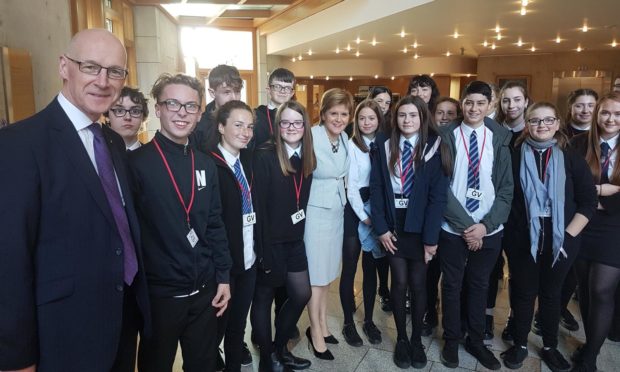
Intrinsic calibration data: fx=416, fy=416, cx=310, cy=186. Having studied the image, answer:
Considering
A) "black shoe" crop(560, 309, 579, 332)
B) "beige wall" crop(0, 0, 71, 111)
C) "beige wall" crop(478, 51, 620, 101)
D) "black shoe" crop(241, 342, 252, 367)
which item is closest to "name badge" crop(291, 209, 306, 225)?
"black shoe" crop(241, 342, 252, 367)

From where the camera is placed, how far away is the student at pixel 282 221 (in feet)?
7.79

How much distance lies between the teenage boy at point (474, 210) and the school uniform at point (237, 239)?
125 cm

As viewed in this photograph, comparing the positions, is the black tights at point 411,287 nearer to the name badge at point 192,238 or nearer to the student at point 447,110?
the student at point 447,110

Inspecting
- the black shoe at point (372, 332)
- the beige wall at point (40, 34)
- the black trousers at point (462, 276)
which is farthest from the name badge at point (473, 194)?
the beige wall at point (40, 34)

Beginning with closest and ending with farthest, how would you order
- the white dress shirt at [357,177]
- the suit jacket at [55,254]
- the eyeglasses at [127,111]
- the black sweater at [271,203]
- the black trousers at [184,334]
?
1. the suit jacket at [55,254]
2. the black trousers at [184,334]
3. the black sweater at [271,203]
4. the eyeglasses at [127,111]
5. the white dress shirt at [357,177]

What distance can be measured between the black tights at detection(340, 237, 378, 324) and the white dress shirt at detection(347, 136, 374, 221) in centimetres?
24

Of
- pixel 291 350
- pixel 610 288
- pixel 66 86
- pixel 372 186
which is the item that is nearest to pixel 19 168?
pixel 66 86

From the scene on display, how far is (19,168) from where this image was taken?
1.15m

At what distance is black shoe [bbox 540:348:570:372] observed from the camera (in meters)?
2.64

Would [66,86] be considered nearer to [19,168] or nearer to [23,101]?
[19,168]

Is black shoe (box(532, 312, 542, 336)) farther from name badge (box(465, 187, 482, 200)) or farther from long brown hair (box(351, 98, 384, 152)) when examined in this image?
long brown hair (box(351, 98, 384, 152))

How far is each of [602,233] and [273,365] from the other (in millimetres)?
2163

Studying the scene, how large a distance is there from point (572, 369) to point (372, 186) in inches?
67.4

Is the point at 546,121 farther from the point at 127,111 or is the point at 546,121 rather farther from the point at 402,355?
the point at 127,111
